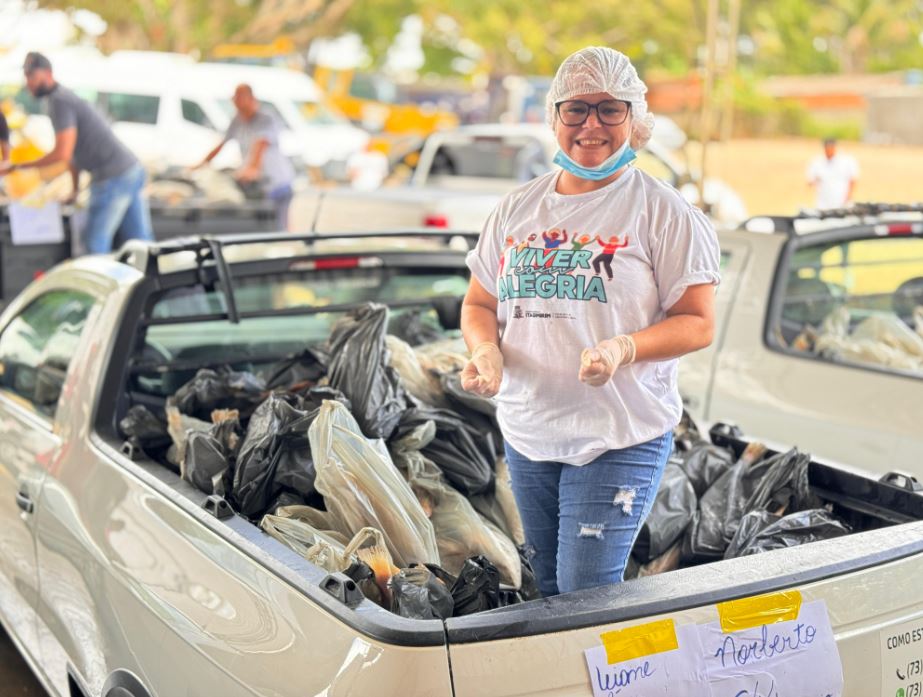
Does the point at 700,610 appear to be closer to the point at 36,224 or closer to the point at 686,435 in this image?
the point at 686,435

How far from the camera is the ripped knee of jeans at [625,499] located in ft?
9.07

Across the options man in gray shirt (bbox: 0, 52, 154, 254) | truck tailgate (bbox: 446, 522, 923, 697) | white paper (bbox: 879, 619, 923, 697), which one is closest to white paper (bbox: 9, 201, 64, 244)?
man in gray shirt (bbox: 0, 52, 154, 254)

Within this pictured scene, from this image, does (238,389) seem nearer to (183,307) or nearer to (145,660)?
(183,307)

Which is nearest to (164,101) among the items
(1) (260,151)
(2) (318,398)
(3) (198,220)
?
(1) (260,151)

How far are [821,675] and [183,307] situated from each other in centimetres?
303

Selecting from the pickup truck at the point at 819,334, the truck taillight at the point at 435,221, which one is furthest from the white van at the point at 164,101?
the pickup truck at the point at 819,334

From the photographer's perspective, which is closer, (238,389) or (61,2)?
(238,389)

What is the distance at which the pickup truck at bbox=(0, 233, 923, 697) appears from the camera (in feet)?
7.37

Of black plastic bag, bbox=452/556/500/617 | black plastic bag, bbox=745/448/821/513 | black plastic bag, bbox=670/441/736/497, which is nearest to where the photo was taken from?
black plastic bag, bbox=452/556/500/617

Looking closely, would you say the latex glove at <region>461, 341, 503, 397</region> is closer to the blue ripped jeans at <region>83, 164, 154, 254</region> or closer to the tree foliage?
the blue ripped jeans at <region>83, 164, 154, 254</region>

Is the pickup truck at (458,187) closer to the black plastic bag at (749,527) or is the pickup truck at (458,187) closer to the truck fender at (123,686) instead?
the black plastic bag at (749,527)

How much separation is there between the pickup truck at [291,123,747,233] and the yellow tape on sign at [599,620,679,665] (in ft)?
24.4

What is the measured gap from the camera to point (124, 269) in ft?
13.4

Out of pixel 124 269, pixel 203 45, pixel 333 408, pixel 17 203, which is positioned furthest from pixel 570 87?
pixel 203 45
